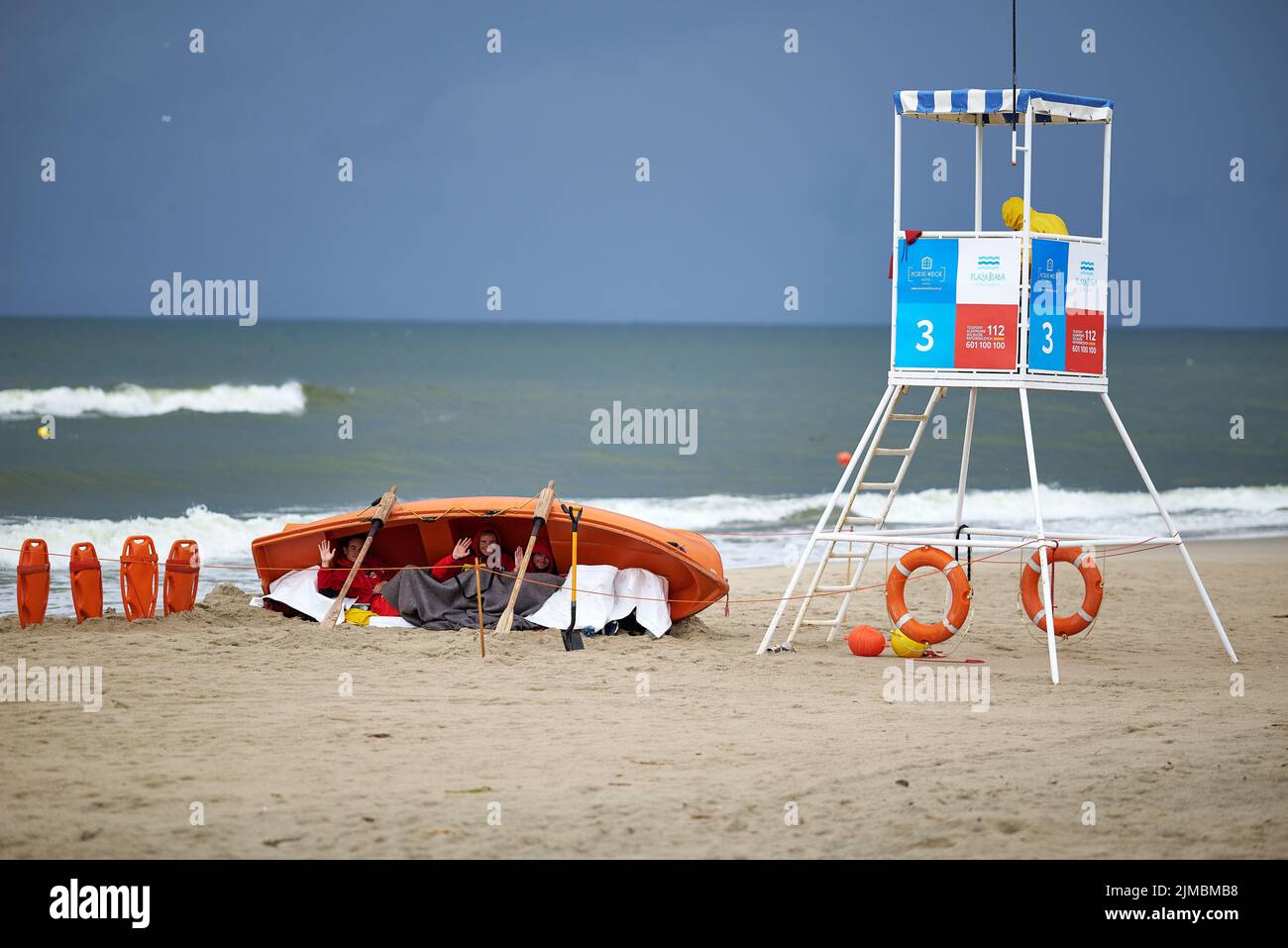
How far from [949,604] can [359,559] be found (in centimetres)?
435

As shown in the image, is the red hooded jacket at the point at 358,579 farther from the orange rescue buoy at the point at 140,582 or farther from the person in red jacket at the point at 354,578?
the orange rescue buoy at the point at 140,582

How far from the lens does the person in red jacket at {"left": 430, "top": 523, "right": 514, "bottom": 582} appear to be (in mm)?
10805

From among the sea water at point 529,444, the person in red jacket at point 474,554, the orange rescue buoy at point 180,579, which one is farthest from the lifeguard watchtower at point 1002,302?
the sea water at point 529,444

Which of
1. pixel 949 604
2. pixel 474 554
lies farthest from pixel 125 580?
pixel 949 604

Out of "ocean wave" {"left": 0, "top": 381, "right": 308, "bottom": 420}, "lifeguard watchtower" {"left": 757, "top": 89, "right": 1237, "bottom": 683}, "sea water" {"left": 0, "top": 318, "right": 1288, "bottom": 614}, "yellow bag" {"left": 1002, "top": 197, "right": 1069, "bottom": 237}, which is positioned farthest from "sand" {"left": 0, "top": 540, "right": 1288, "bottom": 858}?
"ocean wave" {"left": 0, "top": 381, "right": 308, "bottom": 420}

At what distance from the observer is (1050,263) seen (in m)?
9.59

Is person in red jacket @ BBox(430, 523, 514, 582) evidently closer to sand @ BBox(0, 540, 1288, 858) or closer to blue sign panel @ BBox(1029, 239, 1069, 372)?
sand @ BBox(0, 540, 1288, 858)

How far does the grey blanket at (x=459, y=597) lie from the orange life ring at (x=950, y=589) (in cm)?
258

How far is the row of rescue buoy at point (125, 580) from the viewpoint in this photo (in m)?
10.3

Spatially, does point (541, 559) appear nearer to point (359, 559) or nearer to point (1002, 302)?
point (359, 559)

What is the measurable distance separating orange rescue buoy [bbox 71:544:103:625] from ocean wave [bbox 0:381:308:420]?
79.1 ft
